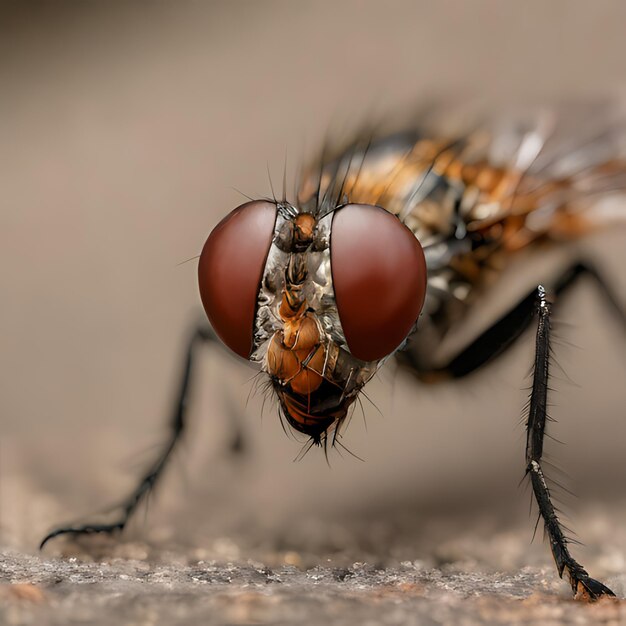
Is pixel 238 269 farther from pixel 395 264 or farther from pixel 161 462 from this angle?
pixel 161 462

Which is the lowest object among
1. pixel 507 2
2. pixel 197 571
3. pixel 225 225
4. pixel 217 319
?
pixel 197 571

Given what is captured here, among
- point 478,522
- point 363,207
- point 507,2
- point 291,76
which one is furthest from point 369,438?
point 507,2

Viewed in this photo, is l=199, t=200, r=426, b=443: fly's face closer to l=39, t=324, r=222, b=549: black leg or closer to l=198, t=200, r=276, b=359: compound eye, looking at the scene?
l=198, t=200, r=276, b=359: compound eye

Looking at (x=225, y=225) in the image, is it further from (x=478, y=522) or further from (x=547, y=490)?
(x=478, y=522)

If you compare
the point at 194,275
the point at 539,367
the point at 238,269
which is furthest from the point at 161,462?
the point at 194,275

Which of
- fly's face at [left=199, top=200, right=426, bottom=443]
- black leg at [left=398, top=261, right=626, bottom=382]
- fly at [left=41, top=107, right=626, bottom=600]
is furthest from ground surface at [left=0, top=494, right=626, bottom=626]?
black leg at [left=398, top=261, right=626, bottom=382]

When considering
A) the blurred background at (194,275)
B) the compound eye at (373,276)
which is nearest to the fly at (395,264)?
the compound eye at (373,276)
